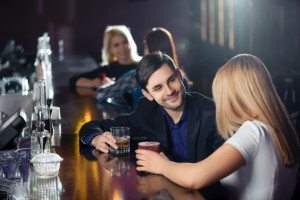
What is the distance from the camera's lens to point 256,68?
204cm

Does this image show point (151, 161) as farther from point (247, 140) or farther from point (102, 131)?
point (102, 131)

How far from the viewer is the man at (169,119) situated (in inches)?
97.3

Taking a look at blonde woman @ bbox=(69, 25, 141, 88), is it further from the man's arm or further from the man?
the man

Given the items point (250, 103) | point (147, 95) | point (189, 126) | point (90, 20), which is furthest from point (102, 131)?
point (90, 20)

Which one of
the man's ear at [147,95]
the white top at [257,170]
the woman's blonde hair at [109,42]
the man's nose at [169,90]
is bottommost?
the white top at [257,170]

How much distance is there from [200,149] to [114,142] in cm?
38

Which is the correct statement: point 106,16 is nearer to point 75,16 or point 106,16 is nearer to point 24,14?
point 75,16

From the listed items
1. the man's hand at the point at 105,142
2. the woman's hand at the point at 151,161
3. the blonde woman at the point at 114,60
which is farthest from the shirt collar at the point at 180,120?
the blonde woman at the point at 114,60

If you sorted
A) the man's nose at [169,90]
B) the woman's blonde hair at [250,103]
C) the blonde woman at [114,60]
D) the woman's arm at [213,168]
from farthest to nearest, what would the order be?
the blonde woman at [114,60] → the man's nose at [169,90] → the woman's blonde hair at [250,103] → the woman's arm at [213,168]

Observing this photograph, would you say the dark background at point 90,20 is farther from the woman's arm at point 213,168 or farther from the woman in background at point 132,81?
the woman's arm at point 213,168

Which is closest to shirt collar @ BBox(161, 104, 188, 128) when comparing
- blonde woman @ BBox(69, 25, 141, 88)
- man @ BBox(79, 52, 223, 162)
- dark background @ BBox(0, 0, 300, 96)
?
man @ BBox(79, 52, 223, 162)

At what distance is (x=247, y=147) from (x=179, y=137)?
0.78 m

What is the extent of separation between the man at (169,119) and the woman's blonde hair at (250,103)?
1.45 ft

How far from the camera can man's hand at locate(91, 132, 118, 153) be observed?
8.07 ft
